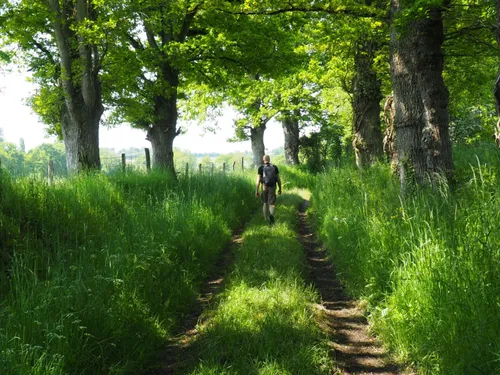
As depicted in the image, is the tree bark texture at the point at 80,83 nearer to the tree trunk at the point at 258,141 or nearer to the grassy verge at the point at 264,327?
the grassy verge at the point at 264,327

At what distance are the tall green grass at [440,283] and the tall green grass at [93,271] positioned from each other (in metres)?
2.56

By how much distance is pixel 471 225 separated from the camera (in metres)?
3.87

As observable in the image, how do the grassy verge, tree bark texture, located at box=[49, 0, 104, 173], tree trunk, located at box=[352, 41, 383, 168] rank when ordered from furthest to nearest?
tree trunk, located at box=[352, 41, 383, 168] < tree bark texture, located at box=[49, 0, 104, 173] < the grassy verge

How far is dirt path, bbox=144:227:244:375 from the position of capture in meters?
3.75

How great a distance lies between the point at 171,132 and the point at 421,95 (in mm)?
11366

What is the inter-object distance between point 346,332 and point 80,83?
38.4 ft

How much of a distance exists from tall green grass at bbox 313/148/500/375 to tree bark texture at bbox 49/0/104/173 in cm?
957

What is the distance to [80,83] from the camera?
12.5 metres

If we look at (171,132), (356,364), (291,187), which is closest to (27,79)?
(171,132)

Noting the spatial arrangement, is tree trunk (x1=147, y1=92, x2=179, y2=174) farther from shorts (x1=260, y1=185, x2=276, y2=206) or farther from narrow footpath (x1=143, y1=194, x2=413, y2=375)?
narrow footpath (x1=143, y1=194, x2=413, y2=375)

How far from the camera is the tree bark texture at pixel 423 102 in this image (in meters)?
6.58

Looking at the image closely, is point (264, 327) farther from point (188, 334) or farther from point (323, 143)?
point (323, 143)

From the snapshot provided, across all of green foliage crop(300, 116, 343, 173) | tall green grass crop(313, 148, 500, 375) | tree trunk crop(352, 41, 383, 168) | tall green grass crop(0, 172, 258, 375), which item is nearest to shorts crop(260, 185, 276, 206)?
tall green grass crop(0, 172, 258, 375)

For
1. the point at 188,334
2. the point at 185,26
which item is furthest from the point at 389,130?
the point at 185,26
